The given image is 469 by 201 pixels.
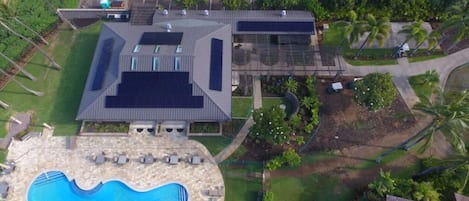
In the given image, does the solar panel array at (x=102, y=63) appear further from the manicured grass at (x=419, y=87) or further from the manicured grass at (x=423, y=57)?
the manicured grass at (x=423, y=57)

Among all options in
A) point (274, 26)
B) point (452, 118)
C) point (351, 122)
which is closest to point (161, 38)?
point (274, 26)

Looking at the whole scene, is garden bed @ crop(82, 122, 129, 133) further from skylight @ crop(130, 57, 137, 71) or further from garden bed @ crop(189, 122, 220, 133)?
garden bed @ crop(189, 122, 220, 133)

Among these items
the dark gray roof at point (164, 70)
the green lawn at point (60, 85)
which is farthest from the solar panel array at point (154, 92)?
the green lawn at point (60, 85)

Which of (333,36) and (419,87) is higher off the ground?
(333,36)

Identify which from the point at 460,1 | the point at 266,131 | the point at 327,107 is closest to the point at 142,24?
the point at 266,131

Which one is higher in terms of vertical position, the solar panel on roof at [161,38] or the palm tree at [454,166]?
the solar panel on roof at [161,38]

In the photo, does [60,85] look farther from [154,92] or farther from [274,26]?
[274,26]
